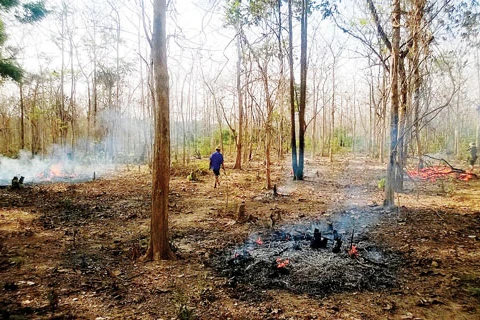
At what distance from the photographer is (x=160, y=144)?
4988 mm

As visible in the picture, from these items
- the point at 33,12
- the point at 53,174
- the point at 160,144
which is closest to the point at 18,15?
the point at 33,12

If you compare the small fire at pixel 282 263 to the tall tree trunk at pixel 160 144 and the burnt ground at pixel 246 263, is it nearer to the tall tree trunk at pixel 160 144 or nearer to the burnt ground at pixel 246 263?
the burnt ground at pixel 246 263

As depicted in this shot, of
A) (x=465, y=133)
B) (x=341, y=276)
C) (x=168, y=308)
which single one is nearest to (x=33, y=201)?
(x=168, y=308)

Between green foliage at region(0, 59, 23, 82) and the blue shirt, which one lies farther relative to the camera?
the blue shirt

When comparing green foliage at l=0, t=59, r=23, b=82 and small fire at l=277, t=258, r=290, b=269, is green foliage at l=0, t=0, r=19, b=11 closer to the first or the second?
green foliage at l=0, t=59, r=23, b=82

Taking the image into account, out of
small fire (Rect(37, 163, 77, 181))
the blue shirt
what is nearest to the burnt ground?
the blue shirt

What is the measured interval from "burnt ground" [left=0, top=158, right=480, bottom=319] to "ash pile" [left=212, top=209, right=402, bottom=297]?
0.02 meters

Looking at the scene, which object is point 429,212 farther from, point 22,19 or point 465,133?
point 465,133

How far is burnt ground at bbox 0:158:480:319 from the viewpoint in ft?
12.3

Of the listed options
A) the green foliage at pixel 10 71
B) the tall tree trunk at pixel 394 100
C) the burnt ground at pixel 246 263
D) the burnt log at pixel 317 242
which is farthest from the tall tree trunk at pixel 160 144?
the green foliage at pixel 10 71

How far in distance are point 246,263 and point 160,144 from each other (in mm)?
2439

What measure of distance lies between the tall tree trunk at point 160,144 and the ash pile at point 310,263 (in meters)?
1.03

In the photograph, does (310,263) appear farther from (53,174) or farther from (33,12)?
(53,174)

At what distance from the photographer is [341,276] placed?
4469 mm
